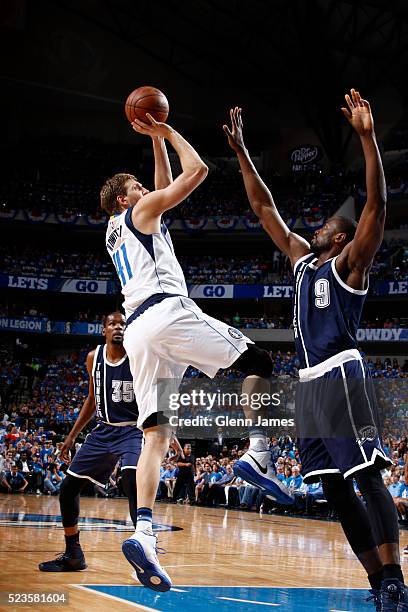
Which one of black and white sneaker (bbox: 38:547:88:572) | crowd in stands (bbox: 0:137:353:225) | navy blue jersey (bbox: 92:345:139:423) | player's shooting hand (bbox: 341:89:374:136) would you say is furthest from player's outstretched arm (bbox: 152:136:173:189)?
crowd in stands (bbox: 0:137:353:225)

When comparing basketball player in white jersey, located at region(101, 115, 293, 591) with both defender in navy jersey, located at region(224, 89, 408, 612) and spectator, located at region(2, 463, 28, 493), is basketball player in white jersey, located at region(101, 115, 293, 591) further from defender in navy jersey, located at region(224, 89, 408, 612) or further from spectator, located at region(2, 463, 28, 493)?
spectator, located at region(2, 463, 28, 493)

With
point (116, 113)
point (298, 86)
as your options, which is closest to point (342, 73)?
point (298, 86)

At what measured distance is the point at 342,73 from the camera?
32.9m

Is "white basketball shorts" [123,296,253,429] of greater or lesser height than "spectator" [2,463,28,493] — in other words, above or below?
above

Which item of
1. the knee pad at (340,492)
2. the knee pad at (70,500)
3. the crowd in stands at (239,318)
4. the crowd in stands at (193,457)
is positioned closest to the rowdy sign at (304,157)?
the crowd in stands at (239,318)

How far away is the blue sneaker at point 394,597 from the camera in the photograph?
12.3 ft

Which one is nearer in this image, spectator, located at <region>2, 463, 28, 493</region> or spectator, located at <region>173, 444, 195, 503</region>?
spectator, located at <region>173, 444, 195, 503</region>

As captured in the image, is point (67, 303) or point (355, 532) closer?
point (355, 532)

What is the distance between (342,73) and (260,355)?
101 ft

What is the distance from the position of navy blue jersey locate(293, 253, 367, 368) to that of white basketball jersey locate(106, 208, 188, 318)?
0.77m

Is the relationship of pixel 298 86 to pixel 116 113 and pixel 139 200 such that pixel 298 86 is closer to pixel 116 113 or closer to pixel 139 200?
pixel 116 113

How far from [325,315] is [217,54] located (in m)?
31.2

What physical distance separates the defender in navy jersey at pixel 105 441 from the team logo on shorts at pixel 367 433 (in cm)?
269

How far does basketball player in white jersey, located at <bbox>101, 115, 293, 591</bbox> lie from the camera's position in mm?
4379
